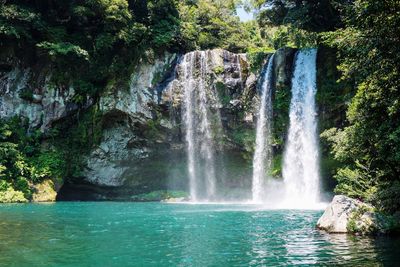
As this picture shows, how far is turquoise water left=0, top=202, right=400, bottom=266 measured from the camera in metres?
7.37

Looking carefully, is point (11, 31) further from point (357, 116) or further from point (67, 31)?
point (357, 116)

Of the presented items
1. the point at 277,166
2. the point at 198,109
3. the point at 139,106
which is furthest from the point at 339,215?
the point at 139,106

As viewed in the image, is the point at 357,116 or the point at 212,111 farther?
the point at 212,111

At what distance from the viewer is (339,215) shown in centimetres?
1065

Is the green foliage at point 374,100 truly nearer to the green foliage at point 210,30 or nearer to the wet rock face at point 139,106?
the wet rock face at point 139,106

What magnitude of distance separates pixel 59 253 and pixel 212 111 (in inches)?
768

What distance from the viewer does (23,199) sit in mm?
24531

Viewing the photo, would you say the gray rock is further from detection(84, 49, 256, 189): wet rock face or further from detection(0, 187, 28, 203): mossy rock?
detection(0, 187, 28, 203): mossy rock

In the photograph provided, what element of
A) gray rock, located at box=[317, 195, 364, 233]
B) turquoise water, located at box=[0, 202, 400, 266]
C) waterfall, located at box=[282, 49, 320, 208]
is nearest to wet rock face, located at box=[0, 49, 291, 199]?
waterfall, located at box=[282, 49, 320, 208]

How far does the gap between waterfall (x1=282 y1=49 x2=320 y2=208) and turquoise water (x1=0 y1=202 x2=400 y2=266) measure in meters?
10.5

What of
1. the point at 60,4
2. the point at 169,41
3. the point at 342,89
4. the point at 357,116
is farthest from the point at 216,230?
the point at 60,4

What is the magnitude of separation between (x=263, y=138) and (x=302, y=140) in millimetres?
2705

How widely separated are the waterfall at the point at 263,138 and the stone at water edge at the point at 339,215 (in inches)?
577

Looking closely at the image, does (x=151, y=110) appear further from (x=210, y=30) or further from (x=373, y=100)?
(x=373, y=100)
